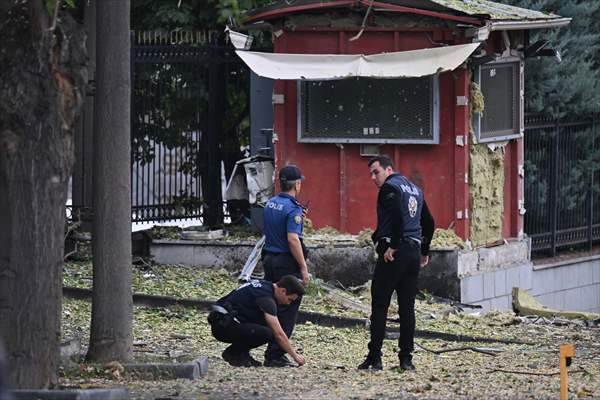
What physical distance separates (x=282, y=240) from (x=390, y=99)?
5030 millimetres

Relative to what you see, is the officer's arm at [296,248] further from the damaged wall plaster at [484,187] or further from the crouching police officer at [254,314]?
the damaged wall plaster at [484,187]

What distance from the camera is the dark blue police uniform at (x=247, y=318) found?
35.4ft

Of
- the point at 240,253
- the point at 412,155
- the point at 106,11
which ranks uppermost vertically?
the point at 106,11

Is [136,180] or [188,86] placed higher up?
[188,86]

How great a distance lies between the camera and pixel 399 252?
10.9 m

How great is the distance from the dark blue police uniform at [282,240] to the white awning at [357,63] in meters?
4.22

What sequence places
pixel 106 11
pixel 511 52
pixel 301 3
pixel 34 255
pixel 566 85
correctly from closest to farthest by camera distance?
pixel 34 255, pixel 106 11, pixel 301 3, pixel 511 52, pixel 566 85

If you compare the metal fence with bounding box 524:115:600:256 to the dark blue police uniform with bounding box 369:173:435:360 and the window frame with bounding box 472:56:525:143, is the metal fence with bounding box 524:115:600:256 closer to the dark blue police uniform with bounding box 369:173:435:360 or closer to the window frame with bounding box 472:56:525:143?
the window frame with bounding box 472:56:525:143

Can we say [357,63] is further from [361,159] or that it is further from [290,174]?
[290,174]

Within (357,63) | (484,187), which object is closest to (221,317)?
(357,63)

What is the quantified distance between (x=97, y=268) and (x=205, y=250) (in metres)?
6.58

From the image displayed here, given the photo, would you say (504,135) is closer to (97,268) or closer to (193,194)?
(193,194)

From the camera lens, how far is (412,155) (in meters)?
15.9

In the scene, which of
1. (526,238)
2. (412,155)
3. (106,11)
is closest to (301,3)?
(412,155)
